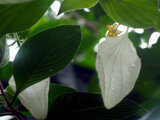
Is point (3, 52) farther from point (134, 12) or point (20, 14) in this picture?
point (134, 12)

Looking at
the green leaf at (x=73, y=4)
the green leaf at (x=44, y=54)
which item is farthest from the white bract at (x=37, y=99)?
the green leaf at (x=73, y=4)

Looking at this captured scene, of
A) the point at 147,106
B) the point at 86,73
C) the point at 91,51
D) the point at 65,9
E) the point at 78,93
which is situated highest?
the point at 65,9

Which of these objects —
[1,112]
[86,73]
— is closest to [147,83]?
[1,112]

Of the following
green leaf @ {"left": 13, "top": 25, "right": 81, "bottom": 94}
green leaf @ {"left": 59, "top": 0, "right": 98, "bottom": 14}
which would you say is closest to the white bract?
green leaf @ {"left": 13, "top": 25, "right": 81, "bottom": 94}

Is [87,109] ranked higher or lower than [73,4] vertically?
lower

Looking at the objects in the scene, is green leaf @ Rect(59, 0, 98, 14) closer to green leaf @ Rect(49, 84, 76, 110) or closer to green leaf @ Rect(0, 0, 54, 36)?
green leaf @ Rect(0, 0, 54, 36)

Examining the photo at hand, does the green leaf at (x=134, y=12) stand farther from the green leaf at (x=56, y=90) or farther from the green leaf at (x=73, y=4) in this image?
the green leaf at (x=56, y=90)

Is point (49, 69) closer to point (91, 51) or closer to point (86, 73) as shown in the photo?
point (91, 51)

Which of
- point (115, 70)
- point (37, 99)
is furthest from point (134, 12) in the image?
point (37, 99)
